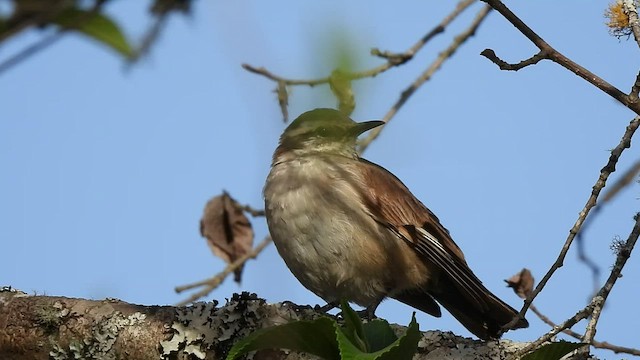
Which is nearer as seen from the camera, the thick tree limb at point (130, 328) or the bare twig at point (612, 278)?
the bare twig at point (612, 278)

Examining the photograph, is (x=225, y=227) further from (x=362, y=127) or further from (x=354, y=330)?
(x=354, y=330)

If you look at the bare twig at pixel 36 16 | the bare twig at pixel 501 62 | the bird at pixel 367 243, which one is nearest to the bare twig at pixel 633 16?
the bare twig at pixel 501 62

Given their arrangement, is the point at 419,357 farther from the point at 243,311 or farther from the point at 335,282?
the point at 335,282

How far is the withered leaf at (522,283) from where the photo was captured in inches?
214

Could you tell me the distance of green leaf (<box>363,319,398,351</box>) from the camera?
3.15m

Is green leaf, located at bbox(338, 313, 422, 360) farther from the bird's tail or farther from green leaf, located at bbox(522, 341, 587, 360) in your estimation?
the bird's tail

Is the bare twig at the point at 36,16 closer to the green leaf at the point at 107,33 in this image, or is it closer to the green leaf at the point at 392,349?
the green leaf at the point at 107,33

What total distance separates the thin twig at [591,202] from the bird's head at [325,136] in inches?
119

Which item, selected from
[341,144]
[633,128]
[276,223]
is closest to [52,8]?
[633,128]

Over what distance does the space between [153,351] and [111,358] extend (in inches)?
7.7

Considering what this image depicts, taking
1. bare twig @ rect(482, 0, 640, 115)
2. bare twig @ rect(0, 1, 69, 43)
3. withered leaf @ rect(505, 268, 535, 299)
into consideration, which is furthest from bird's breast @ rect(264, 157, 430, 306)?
bare twig @ rect(0, 1, 69, 43)

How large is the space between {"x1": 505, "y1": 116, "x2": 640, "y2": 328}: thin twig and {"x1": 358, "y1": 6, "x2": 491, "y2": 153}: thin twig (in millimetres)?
2570

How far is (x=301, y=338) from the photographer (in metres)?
3.17

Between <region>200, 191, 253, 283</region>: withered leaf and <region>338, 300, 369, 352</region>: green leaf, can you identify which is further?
<region>200, 191, 253, 283</region>: withered leaf
